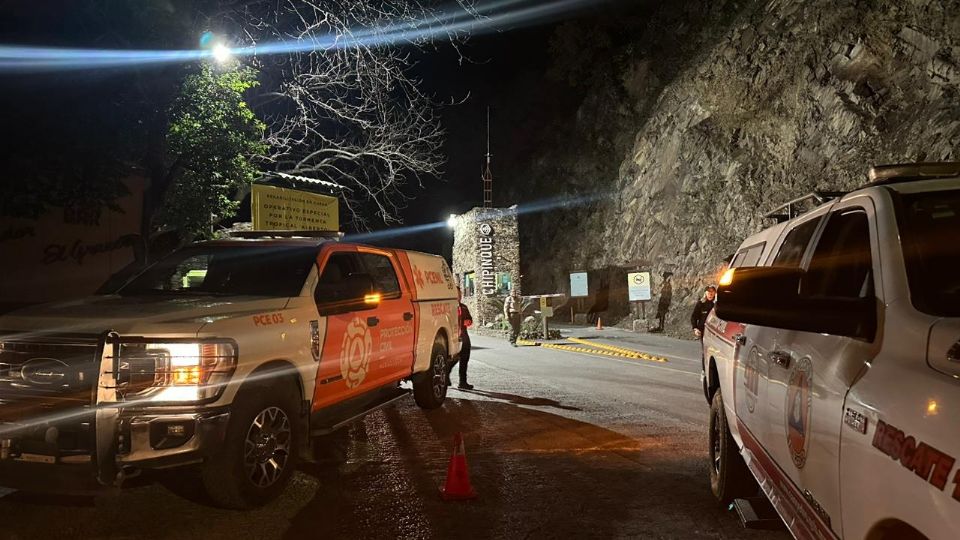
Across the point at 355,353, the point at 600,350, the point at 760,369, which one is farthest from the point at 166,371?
the point at 600,350

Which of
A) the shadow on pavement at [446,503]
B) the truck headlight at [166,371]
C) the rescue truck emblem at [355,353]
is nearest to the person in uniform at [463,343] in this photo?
the shadow on pavement at [446,503]

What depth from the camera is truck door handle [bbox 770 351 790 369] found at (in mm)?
3086

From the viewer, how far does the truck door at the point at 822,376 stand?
7.62ft

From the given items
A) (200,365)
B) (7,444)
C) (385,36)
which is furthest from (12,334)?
(385,36)

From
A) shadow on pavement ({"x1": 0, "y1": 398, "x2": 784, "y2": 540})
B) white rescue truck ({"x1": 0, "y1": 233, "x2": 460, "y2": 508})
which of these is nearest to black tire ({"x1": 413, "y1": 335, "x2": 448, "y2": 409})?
shadow on pavement ({"x1": 0, "y1": 398, "x2": 784, "y2": 540})

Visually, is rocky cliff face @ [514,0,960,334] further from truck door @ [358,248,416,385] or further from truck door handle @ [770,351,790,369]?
truck door handle @ [770,351,790,369]

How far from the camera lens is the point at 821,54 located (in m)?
20.2

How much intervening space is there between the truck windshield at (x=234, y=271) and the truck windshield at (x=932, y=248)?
444cm

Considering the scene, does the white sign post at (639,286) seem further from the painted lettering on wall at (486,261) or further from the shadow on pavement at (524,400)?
the shadow on pavement at (524,400)

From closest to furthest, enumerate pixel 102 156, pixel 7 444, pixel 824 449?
pixel 824 449 → pixel 7 444 → pixel 102 156

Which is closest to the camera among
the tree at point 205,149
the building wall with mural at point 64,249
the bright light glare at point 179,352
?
the bright light glare at point 179,352

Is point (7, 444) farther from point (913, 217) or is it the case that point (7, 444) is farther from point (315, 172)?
point (315, 172)

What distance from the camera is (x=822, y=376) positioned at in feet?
8.28

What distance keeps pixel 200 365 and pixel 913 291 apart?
4.01m
